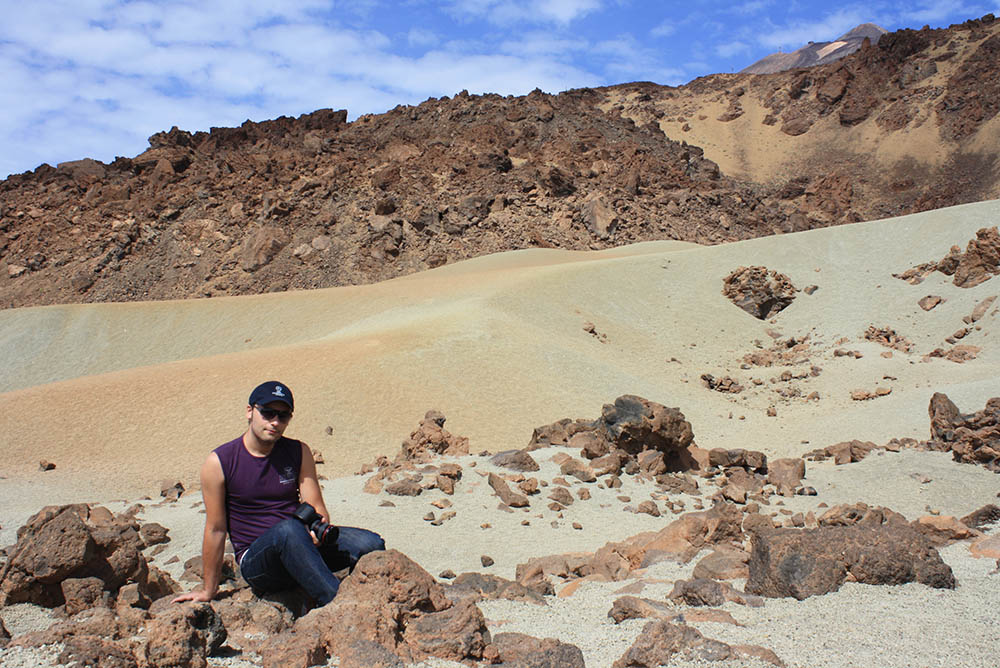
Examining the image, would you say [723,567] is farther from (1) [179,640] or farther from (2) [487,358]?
(2) [487,358]

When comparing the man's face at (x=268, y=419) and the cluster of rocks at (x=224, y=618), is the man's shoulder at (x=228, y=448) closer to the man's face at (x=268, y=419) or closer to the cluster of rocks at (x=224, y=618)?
the man's face at (x=268, y=419)

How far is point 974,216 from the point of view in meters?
18.1

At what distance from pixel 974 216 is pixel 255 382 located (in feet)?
58.2

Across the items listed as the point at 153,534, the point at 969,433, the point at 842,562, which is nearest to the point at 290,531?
the point at 842,562

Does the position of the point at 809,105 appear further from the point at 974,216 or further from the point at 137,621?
the point at 137,621

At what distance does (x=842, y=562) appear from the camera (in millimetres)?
3268

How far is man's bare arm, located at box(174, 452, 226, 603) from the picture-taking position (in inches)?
124

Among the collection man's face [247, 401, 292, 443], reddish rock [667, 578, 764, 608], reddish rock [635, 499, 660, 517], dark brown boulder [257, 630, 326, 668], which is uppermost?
man's face [247, 401, 292, 443]

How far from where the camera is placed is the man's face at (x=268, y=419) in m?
3.23

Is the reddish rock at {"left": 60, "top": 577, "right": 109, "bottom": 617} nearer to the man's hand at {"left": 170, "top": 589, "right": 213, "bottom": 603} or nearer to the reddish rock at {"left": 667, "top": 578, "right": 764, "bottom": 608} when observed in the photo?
the man's hand at {"left": 170, "top": 589, "right": 213, "bottom": 603}

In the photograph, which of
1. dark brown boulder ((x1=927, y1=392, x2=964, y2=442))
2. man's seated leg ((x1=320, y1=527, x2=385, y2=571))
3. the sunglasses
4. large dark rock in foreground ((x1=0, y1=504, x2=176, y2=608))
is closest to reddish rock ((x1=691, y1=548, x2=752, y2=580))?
man's seated leg ((x1=320, y1=527, x2=385, y2=571))

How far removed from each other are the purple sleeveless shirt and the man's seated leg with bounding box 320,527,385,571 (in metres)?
0.27

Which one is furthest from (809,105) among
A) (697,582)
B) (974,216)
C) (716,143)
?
(697,582)

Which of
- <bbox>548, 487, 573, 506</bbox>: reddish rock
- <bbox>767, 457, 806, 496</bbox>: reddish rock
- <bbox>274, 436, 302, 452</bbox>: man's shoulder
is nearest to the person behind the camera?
<bbox>274, 436, 302, 452</bbox>: man's shoulder
